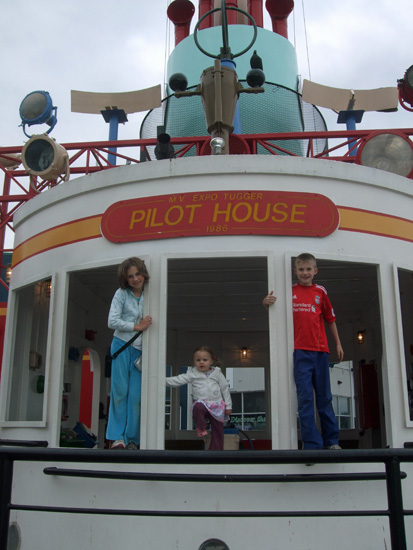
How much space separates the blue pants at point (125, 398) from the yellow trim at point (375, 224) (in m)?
1.96

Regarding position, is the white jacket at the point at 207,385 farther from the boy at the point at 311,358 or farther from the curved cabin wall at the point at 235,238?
the boy at the point at 311,358

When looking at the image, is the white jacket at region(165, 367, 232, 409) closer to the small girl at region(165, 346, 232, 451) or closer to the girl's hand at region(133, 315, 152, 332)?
the small girl at region(165, 346, 232, 451)

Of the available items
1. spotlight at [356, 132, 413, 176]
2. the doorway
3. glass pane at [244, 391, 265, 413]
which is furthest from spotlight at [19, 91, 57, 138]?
glass pane at [244, 391, 265, 413]

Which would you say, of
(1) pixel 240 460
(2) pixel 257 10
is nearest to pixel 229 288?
(1) pixel 240 460

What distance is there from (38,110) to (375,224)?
7.83m

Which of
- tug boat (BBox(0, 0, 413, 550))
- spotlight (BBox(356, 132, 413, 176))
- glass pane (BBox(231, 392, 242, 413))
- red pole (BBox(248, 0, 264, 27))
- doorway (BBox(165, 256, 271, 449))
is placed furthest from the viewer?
glass pane (BBox(231, 392, 242, 413))

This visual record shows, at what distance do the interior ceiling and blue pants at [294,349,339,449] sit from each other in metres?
0.87

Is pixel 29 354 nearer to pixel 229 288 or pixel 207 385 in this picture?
pixel 207 385

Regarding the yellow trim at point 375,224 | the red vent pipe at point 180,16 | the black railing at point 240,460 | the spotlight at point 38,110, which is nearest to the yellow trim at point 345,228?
the yellow trim at point 375,224

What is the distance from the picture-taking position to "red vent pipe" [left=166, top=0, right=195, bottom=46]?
1342cm

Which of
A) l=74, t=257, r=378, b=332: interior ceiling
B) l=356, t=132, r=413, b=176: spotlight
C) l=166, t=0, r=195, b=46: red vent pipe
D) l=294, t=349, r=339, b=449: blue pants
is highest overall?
l=166, t=0, r=195, b=46: red vent pipe

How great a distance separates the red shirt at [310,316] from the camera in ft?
14.4

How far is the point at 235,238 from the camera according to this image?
4680 millimetres

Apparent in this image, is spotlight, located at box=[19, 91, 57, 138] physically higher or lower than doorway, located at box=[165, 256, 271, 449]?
higher
